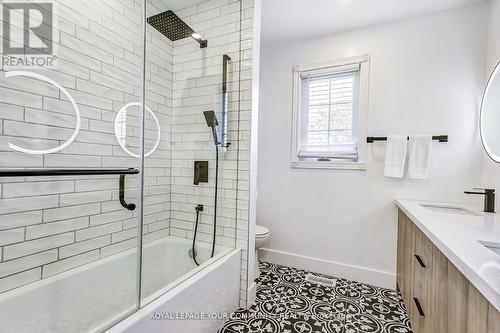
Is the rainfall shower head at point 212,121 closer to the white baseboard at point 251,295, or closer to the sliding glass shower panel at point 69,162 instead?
the sliding glass shower panel at point 69,162

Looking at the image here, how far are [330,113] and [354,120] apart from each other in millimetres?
232

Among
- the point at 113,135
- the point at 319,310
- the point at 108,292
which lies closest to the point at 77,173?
the point at 113,135

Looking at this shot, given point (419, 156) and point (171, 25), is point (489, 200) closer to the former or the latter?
point (419, 156)

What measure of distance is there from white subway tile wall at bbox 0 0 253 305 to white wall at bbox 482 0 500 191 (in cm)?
173

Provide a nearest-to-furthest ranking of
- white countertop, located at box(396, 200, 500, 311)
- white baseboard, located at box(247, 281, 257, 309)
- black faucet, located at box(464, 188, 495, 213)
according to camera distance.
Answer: white countertop, located at box(396, 200, 500, 311) → black faucet, located at box(464, 188, 495, 213) → white baseboard, located at box(247, 281, 257, 309)

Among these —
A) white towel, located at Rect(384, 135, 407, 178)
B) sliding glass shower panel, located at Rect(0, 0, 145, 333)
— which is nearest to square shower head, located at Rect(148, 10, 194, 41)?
sliding glass shower panel, located at Rect(0, 0, 145, 333)

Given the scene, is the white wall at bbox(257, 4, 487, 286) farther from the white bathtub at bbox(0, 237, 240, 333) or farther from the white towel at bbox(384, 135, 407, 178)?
the white bathtub at bbox(0, 237, 240, 333)

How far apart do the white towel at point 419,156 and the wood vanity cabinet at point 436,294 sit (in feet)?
1.31

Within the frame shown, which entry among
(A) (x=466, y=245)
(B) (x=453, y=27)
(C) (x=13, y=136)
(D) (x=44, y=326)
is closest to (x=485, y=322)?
(A) (x=466, y=245)

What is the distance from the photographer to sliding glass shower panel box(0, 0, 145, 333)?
122 cm

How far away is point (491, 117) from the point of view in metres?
1.63

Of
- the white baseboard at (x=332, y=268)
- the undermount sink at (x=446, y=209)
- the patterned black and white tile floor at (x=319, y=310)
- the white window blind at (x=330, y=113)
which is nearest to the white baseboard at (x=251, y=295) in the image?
the patterned black and white tile floor at (x=319, y=310)

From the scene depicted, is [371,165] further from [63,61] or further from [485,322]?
[63,61]

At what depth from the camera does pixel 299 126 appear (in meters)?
2.42
